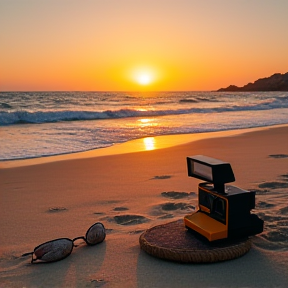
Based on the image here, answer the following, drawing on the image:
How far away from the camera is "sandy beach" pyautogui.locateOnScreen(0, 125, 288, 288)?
9.02 feet

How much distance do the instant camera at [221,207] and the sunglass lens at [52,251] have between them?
0.94m

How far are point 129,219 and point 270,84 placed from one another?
13437 cm

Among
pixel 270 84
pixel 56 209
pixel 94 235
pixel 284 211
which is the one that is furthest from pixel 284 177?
pixel 270 84

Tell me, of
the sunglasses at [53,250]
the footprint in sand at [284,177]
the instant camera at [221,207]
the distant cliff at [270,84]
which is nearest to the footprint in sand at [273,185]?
the footprint in sand at [284,177]

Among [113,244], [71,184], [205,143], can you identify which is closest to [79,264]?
[113,244]

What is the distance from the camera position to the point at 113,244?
331 centimetres

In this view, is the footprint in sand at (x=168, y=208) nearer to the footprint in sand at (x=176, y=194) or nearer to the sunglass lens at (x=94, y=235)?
the footprint in sand at (x=176, y=194)

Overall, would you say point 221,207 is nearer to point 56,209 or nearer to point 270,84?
point 56,209

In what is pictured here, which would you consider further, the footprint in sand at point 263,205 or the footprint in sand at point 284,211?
the footprint in sand at point 263,205

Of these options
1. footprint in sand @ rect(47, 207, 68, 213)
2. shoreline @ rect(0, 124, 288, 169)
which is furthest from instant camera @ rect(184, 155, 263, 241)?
shoreline @ rect(0, 124, 288, 169)

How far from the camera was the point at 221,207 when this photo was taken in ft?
9.89

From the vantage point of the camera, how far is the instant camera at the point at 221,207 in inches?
115

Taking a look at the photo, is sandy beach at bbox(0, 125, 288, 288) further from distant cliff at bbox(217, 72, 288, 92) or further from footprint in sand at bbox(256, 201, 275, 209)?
distant cliff at bbox(217, 72, 288, 92)

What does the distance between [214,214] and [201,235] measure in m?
0.19
